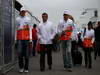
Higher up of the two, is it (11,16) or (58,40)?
(11,16)

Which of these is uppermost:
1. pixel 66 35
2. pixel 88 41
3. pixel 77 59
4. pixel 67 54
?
pixel 66 35

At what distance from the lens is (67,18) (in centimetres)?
1242

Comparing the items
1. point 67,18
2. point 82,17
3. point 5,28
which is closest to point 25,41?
point 5,28

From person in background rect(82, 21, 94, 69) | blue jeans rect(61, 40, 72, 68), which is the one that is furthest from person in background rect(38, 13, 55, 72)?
person in background rect(82, 21, 94, 69)

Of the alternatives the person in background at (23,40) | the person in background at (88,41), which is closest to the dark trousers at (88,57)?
the person in background at (88,41)

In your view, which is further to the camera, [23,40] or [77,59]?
[77,59]

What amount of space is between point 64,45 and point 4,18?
237 cm

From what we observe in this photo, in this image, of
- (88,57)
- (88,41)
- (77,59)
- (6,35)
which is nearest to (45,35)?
(6,35)

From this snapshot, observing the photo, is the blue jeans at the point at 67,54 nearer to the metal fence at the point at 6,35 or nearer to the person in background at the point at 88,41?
the person in background at the point at 88,41

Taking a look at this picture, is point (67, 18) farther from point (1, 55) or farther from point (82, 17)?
point (82, 17)

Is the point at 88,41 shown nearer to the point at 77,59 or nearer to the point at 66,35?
the point at 77,59

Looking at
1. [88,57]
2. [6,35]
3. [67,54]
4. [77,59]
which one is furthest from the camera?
[77,59]

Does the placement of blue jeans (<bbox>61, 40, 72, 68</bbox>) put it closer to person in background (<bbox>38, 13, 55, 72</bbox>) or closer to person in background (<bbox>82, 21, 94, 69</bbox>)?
person in background (<bbox>38, 13, 55, 72</bbox>)

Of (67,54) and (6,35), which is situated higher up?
(6,35)
